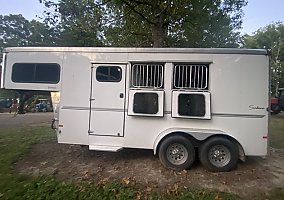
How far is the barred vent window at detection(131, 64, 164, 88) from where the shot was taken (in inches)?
238

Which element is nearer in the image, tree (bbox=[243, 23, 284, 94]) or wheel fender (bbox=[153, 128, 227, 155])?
wheel fender (bbox=[153, 128, 227, 155])

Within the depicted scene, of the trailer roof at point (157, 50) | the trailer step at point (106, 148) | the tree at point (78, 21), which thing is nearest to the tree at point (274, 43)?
the tree at point (78, 21)

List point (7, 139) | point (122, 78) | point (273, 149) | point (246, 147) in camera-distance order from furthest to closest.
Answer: point (7, 139), point (273, 149), point (122, 78), point (246, 147)

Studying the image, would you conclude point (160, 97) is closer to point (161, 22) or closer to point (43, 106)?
point (161, 22)

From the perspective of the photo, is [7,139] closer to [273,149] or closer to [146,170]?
[146,170]

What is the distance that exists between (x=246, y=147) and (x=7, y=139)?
26.3 ft

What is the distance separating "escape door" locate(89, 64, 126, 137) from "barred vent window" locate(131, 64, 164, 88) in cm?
29

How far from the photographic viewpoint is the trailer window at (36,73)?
6.34m

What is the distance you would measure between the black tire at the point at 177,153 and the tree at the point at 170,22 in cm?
460

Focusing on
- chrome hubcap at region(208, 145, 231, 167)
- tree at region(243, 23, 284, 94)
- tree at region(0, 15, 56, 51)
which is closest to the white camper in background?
chrome hubcap at region(208, 145, 231, 167)

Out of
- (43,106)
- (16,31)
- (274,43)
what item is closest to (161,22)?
(43,106)

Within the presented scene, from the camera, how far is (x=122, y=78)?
20.1 feet

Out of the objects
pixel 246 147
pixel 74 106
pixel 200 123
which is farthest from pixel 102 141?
pixel 246 147

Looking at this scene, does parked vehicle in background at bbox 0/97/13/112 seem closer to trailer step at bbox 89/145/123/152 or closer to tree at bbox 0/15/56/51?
tree at bbox 0/15/56/51
